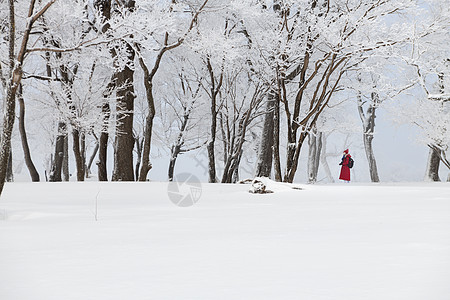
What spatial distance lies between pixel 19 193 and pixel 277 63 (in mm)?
8899

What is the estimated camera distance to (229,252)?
403cm

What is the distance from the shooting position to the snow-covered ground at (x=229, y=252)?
2.91 meters

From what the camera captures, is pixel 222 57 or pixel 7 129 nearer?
pixel 7 129

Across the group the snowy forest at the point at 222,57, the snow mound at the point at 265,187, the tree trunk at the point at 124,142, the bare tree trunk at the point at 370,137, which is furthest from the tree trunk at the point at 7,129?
the bare tree trunk at the point at 370,137

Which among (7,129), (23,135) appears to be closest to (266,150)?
(23,135)

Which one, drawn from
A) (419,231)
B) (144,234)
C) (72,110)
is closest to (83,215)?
(144,234)

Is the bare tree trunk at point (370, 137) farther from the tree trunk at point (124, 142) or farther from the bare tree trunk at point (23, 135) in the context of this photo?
the bare tree trunk at point (23, 135)

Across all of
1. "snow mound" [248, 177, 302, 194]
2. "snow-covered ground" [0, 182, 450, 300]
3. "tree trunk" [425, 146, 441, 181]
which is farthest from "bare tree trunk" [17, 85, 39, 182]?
"tree trunk" [425, 146, 441, 181]

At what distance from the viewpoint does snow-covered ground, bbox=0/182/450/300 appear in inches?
115

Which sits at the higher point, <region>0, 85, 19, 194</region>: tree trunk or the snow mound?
<region>0, 85, 19, 194</region>: tree trunk

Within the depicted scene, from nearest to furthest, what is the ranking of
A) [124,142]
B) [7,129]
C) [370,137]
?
1. [7,129]
2. [124,142]
3. [370,137]

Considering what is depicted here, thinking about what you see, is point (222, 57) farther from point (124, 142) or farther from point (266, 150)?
point (266, 150)

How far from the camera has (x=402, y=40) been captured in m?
14.9

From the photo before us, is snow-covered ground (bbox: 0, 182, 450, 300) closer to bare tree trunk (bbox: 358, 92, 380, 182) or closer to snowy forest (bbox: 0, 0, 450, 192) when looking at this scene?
snowy forest (bbox: 0, 0, 450, 192)
